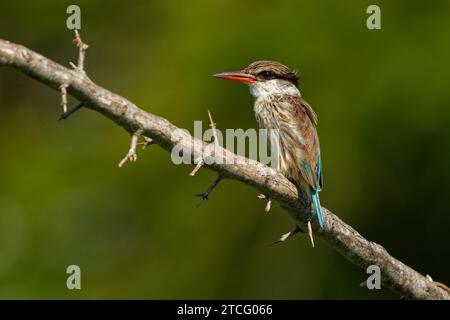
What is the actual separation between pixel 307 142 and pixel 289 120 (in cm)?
25

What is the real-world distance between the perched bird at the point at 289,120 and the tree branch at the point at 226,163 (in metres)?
0.22

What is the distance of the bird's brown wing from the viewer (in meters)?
5.10

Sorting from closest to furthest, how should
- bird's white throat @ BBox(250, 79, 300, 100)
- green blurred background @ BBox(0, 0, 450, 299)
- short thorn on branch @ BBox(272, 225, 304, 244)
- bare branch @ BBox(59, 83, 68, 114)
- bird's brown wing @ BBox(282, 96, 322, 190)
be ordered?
1. bare branch @ BBox(59, 83, 68, 114)
2. short thorn on branch @ BBox(272, 225, 304, 244)
3. bird's brown wing @ BBox(282, 96, 322, 190)
4. bird's white throat @ BBox(250, 79, 300, 100)
5. green blurred background @ BBox(0, 0, 450, 299)

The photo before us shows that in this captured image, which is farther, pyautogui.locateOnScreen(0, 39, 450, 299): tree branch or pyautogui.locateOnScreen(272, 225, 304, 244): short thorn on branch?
pyautogui.locateOnScreen(272, 225, 304, 244): short thorn on branch

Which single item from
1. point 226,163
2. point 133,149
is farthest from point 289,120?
point 133,149

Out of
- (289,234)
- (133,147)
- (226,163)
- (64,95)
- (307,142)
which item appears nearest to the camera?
(64,95)

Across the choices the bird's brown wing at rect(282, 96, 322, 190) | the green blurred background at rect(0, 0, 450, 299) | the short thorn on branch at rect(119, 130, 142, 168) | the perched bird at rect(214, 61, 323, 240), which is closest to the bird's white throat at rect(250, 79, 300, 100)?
the perched bird at rect(214, 61, 323, 240)

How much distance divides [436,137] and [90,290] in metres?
3.66

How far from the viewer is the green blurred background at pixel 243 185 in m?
7.74

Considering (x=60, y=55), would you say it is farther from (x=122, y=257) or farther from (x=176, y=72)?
(x=122, y=257)

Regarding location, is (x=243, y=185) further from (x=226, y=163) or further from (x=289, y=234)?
(x=226, y=163)

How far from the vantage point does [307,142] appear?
537 cm

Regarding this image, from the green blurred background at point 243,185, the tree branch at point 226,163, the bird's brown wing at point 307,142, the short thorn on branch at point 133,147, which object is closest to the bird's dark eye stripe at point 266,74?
the bird's brown wing at point 307,142

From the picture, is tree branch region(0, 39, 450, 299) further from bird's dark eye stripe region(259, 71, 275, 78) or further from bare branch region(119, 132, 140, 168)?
bird's dark eye stripe region(259, 71, 275, 78)
